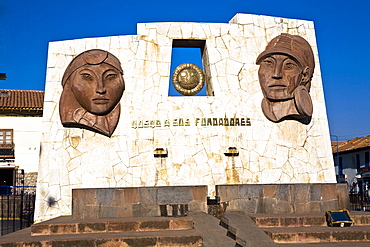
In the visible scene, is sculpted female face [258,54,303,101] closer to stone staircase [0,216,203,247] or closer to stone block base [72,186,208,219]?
stone block base [72,186,208,219]

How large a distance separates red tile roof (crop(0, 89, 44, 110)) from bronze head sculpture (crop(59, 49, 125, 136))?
17707mm

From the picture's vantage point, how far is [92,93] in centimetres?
1151

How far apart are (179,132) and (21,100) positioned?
65.2ft

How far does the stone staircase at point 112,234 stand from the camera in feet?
25.7

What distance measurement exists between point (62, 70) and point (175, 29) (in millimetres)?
3191

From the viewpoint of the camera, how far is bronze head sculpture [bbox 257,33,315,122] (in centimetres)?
1216

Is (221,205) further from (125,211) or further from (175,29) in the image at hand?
(175,29)

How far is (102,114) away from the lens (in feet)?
38.7

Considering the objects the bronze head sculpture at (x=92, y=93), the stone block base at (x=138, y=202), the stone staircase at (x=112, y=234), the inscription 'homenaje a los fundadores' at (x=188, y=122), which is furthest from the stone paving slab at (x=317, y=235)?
the bronze head sculpture at (x=92, y=93)

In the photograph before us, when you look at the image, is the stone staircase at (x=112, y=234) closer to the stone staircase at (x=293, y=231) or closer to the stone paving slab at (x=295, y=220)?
the stone staircase at (x=293, y=231)

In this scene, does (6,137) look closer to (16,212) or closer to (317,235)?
(16,212)

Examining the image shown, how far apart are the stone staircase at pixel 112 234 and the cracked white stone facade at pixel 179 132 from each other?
8.02 ft

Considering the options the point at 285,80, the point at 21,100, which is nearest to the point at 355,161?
the point at 21,100

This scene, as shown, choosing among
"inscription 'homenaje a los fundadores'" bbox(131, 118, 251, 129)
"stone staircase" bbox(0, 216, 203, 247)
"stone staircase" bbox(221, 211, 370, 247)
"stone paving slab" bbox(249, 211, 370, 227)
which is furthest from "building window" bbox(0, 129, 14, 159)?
"stone paving slab" bbox(249, 211, 370, 227)
